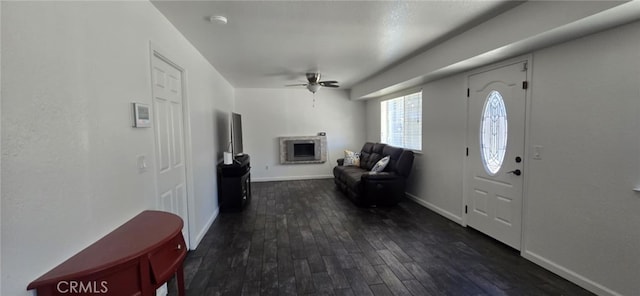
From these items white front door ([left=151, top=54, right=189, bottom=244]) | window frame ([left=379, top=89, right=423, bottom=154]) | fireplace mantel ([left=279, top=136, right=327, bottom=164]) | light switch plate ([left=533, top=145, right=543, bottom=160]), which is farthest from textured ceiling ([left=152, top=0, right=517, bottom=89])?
fireplace mantel ([left=279, top=136, right=327, bottom=164])

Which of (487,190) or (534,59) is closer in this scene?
(534,59)

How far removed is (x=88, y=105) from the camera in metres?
1.45

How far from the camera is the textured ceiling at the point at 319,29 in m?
2.27

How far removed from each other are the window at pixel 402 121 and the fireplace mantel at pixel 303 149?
1.62m

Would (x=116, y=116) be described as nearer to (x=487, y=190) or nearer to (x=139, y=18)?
(x=139, y=18)

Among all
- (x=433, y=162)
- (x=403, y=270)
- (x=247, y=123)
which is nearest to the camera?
(x=403, y=270)

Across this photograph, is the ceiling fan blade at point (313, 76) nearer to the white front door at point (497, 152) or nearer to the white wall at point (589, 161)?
the white front door at point (497, 152)

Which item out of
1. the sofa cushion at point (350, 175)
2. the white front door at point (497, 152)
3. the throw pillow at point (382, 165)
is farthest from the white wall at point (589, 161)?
the sofa cushion at point (350, 175)

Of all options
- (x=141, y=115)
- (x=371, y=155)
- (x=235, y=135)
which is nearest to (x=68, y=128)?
(x=141, y=115)

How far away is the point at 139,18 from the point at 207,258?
7.62 feet

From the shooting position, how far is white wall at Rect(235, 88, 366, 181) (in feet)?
22.3

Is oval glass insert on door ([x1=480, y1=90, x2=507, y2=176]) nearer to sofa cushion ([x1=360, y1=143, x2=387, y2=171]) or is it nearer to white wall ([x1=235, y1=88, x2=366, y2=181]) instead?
sofa cushion ([x1=360, y1=143, x2=387, y2=171])

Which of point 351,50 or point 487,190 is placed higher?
point 351,50

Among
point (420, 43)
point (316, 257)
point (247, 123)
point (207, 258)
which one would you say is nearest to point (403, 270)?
point (316, 257)
